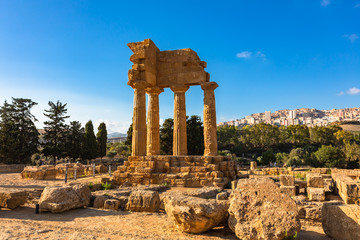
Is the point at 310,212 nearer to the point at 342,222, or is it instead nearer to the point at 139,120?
the point at 342,222

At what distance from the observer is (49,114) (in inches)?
1563

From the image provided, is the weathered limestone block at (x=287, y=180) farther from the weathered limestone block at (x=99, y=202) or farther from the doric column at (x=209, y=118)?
the weathered limestone block at (x=99, y=202)

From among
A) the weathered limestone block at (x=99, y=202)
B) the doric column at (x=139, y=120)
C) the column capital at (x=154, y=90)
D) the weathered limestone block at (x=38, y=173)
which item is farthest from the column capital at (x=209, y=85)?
the weathered limestone block at (x=38, y=173)

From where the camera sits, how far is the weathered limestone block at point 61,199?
693cm

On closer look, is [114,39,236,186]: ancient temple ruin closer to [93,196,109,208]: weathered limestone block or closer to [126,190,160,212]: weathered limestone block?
[93,196,109,208]: weathered limestone block

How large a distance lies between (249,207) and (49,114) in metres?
42.1

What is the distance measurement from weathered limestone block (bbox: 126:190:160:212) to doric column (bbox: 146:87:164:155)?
8.60 meters

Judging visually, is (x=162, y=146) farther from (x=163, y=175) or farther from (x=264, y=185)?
(x=264, y=185)

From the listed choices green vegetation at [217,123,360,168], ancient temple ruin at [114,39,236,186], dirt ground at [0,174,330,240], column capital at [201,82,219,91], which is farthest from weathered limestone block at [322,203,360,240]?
green vegetation at [217,123,360,168]

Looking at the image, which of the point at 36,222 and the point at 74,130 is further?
the point at 74,130

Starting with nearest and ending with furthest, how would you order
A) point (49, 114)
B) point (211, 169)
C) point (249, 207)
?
1. point (249, 207)
2. point (211, 169)
3. point (49, 114)

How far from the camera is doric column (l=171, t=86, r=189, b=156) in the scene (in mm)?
15797

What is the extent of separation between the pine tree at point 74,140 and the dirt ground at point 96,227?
1321 inches

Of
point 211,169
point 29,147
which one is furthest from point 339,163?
point 29,147
